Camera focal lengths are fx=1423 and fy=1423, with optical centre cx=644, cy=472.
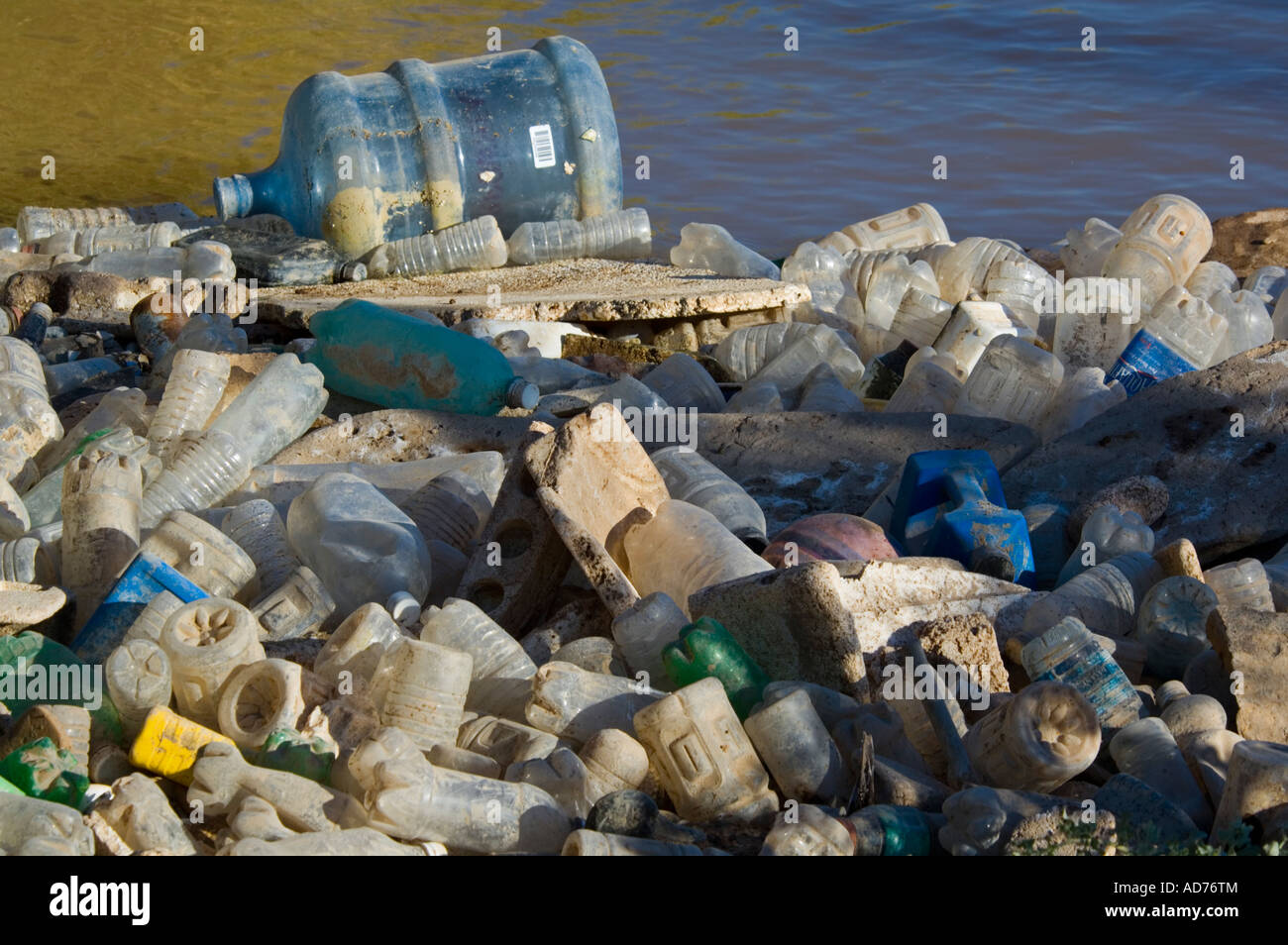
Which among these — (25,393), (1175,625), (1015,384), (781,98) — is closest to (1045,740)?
(1175,625)

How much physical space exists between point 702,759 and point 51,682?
1.17 meters

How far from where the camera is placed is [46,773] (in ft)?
7.29

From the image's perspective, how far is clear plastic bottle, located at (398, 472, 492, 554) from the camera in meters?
3.36

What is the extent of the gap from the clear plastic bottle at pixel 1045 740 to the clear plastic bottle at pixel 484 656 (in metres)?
0.87

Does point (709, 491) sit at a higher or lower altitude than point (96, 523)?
lower

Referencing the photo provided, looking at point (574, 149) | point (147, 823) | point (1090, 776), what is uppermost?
point (574, 149)

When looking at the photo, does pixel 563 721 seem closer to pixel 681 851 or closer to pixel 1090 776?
pixel 681 851

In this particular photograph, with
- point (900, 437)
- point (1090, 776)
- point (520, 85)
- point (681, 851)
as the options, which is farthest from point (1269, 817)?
point (520, 85)

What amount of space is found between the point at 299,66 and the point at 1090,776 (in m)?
10.6

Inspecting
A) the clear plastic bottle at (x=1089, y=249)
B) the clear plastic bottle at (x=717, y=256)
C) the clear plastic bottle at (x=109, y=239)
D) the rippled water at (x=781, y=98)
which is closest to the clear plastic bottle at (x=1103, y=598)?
the clear plastic bottle at (x=1089, y=249)

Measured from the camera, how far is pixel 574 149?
6418 mm

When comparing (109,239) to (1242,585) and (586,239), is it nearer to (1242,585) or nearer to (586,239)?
(586,239)

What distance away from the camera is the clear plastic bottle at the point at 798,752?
237 centimetres

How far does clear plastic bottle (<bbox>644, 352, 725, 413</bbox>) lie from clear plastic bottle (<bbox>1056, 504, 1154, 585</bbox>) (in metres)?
1.52
